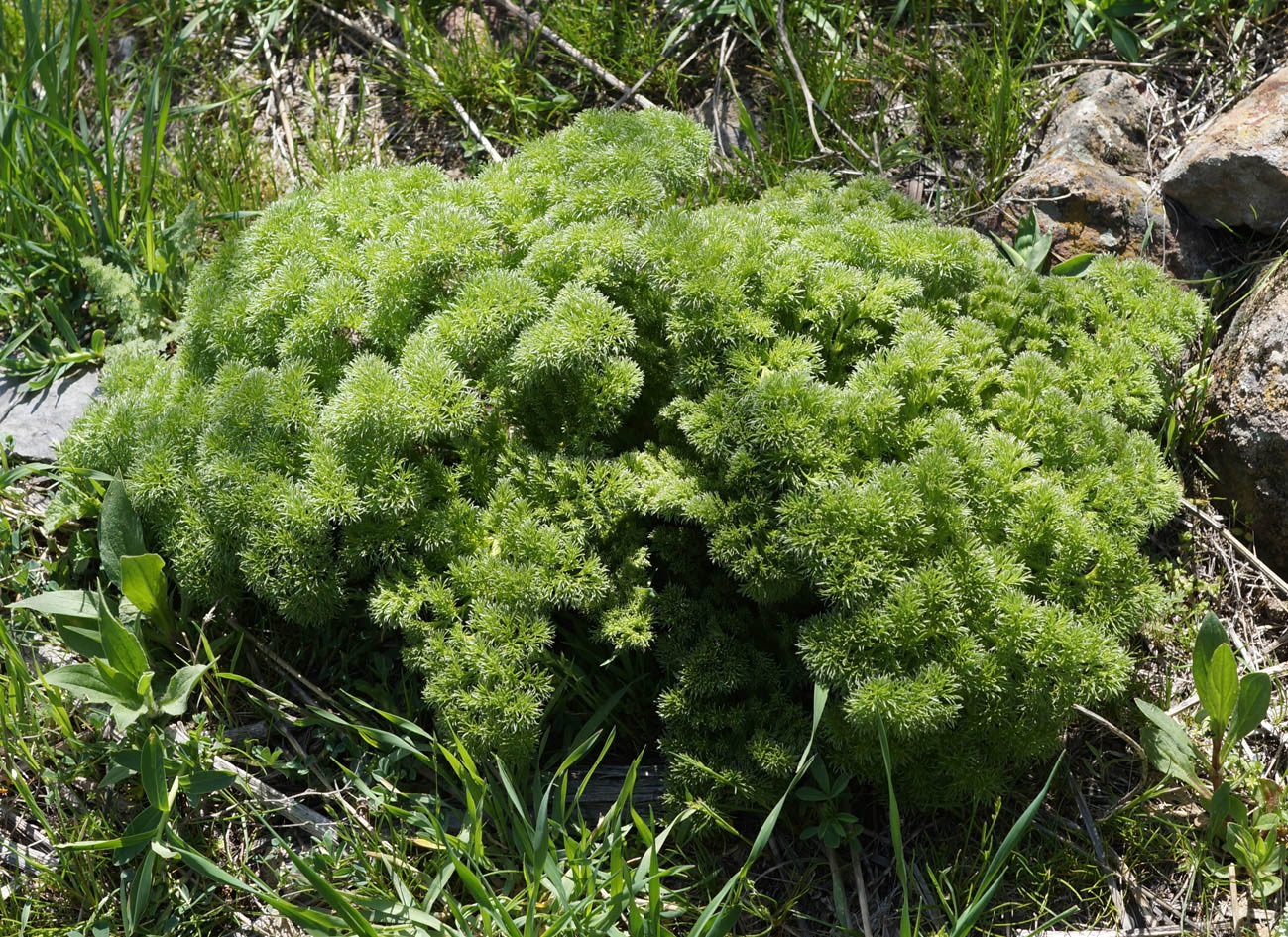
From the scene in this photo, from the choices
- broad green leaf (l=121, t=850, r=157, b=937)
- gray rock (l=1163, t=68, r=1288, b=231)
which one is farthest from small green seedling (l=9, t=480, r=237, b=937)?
gray rock (l=1163, t=68, r=1288, b=231)

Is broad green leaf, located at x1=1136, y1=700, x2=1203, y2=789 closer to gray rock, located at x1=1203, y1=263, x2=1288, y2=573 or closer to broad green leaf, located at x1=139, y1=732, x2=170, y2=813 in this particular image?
gray rock, located at x1=1203, y1=263, x2=1288, y2=573

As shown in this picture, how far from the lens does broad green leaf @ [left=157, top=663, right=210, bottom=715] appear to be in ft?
8.79

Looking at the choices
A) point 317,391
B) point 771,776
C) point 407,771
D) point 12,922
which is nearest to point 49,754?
point 12,922

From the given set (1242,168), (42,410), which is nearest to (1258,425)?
(1242,168)

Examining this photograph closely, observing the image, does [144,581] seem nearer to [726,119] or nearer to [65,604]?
[65,604]

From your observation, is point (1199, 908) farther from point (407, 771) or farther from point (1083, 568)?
point (407, 771)

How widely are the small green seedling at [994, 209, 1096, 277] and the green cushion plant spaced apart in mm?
408

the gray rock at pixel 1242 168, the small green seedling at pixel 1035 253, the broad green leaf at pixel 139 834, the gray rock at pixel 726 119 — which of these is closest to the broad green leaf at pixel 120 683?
the broad green leaf at pixel 139 834

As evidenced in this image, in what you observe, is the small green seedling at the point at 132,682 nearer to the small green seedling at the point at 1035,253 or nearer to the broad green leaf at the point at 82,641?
the broad green leaf at the point at 82,641

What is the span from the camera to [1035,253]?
354 cm

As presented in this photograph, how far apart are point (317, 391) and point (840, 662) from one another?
1591mm

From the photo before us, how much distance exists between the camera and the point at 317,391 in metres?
2.81

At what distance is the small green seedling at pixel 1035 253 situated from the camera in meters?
3.41

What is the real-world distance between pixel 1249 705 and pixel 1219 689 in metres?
0.08
